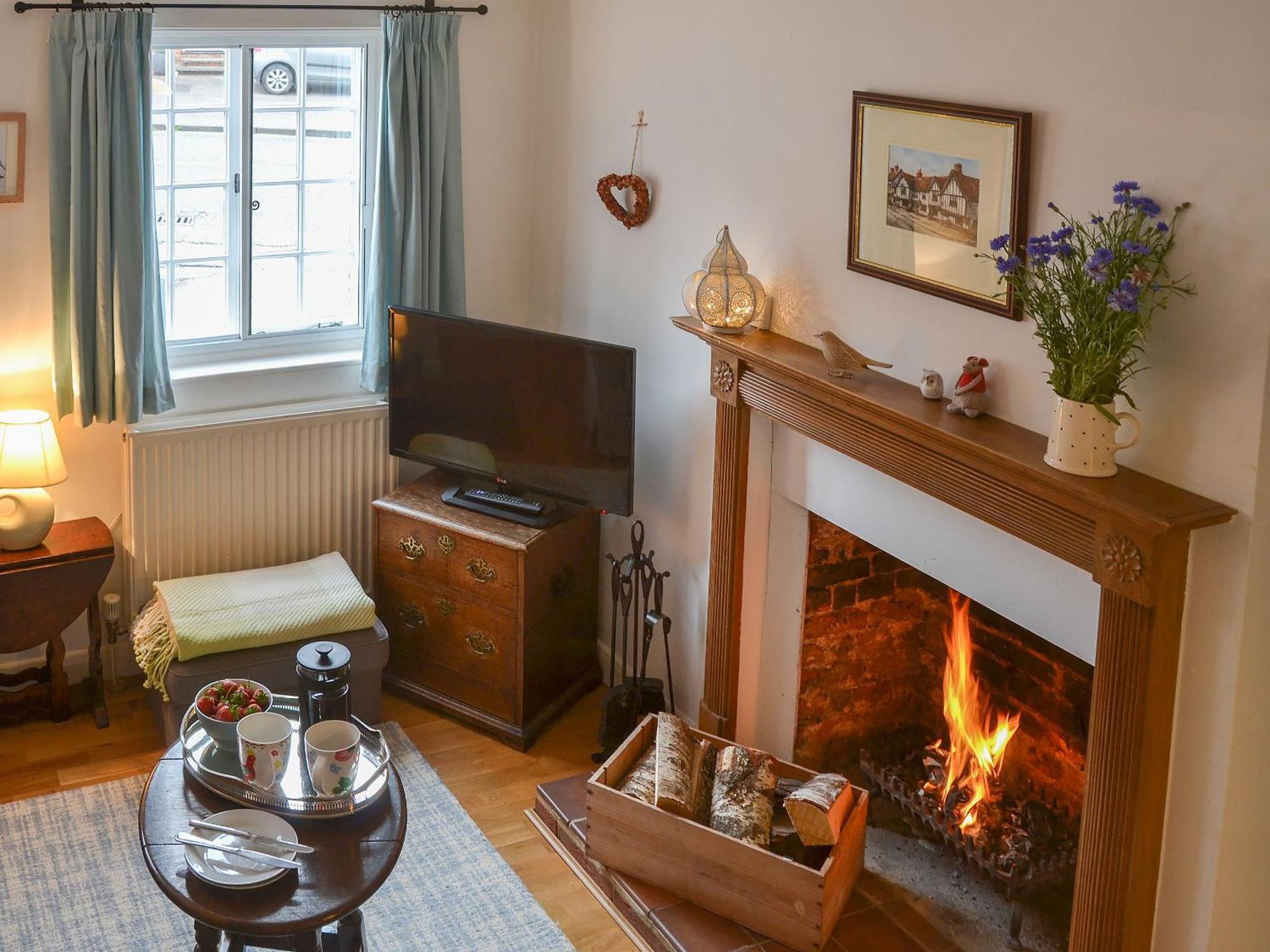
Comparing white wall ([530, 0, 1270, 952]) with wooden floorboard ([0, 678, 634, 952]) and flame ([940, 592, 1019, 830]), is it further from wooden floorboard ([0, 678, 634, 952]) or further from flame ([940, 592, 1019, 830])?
flame ([940, 592, 1019, 830])

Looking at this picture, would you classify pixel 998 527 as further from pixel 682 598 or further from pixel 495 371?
pixel 495 371

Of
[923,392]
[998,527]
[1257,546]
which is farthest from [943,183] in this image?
[1257,546]

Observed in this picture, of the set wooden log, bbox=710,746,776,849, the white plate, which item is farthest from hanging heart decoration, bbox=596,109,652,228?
the white plate

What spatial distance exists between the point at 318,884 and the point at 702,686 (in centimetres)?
166

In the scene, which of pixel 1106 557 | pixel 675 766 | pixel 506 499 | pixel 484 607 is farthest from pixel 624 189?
pixel 1106 557

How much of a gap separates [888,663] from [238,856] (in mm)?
1913

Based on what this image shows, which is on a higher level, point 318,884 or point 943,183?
point 943,183

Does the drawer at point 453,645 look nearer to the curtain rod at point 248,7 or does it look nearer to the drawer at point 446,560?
the drawer at point 446,560

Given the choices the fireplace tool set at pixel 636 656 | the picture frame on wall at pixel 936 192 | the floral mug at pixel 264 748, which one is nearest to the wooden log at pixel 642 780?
the fireplace tool set at pixel 636 656

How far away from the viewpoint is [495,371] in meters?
4.08

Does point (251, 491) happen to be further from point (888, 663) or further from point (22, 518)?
point (888, 663)

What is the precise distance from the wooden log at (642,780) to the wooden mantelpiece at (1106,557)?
0.98 metres

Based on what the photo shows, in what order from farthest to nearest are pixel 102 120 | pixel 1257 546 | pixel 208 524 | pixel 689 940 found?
pixel 208 524, pixel 102 120, pixel 689 940, pixel 1257 546

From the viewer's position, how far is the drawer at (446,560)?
13.1 feet
